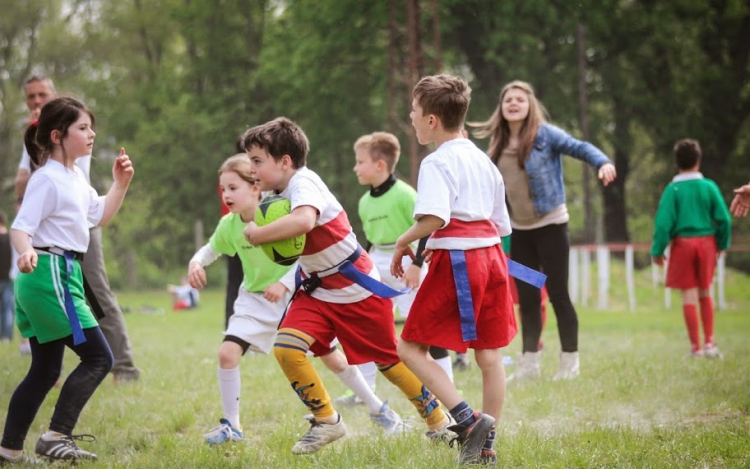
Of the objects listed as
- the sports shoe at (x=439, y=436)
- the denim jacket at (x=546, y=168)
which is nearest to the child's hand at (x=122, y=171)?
the sports shoe at (x=439, y=436)

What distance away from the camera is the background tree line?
89.4 ft

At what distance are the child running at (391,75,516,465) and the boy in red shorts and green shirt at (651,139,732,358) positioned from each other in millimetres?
4633

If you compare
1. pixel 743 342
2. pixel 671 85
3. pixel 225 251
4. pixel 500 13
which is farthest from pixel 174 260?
pixel 225 251

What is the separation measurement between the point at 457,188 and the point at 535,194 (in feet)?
9.30

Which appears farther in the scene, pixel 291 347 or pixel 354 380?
pixel 354 380

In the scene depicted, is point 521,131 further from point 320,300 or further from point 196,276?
point 196,276

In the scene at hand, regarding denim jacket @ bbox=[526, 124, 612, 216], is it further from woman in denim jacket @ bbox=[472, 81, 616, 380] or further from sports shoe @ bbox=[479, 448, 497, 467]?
sports shoe @ bbox=[479, 448, 497, 467]

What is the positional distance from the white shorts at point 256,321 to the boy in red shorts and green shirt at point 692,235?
4600 mm

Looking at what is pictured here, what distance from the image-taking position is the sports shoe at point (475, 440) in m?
3.88

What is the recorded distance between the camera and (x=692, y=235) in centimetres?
832

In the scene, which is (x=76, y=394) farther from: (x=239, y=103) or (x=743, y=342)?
(x=239, y=103)

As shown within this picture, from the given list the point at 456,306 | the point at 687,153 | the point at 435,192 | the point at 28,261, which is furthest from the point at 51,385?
the point at 687,153

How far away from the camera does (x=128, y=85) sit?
133 feet

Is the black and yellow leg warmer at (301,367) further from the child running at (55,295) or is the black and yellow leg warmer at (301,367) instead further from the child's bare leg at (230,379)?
the child running at (55,295)
